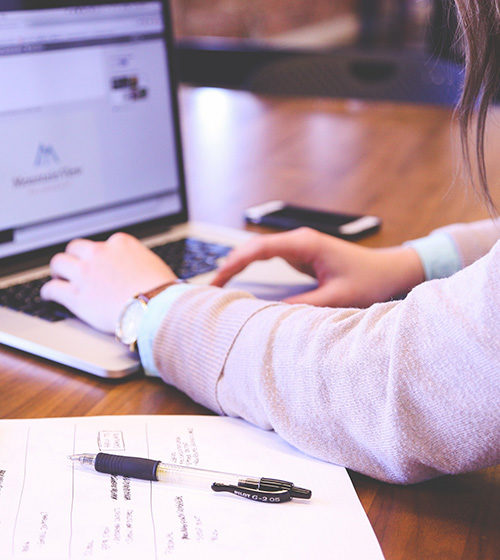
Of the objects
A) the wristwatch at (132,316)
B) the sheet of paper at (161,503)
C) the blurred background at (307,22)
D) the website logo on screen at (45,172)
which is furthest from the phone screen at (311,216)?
the blurred background at (307,22)

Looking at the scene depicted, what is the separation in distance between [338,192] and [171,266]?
0.45 metres

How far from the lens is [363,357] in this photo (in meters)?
0.54

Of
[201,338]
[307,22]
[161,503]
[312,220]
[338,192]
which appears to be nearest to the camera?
[161,503]

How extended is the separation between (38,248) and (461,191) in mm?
689

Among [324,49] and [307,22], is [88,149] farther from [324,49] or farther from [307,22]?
[307,22]

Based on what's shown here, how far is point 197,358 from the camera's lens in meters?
0.63

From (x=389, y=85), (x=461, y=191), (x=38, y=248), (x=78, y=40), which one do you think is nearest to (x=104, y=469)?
(x=38, y=248)

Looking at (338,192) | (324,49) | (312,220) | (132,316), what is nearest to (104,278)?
(132,316)

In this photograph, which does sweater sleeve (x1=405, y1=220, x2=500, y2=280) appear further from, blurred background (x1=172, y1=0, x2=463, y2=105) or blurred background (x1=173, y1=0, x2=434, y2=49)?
blurred background (x1=173, y1=0, x2=434, y2=49)

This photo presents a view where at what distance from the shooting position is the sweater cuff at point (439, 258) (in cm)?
89

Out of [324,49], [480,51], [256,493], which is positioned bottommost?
[256,493]

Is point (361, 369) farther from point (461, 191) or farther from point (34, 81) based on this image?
point (461, 191)

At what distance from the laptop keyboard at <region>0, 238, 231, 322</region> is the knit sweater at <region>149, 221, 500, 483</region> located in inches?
7.0

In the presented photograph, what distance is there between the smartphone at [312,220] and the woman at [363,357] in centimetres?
38
